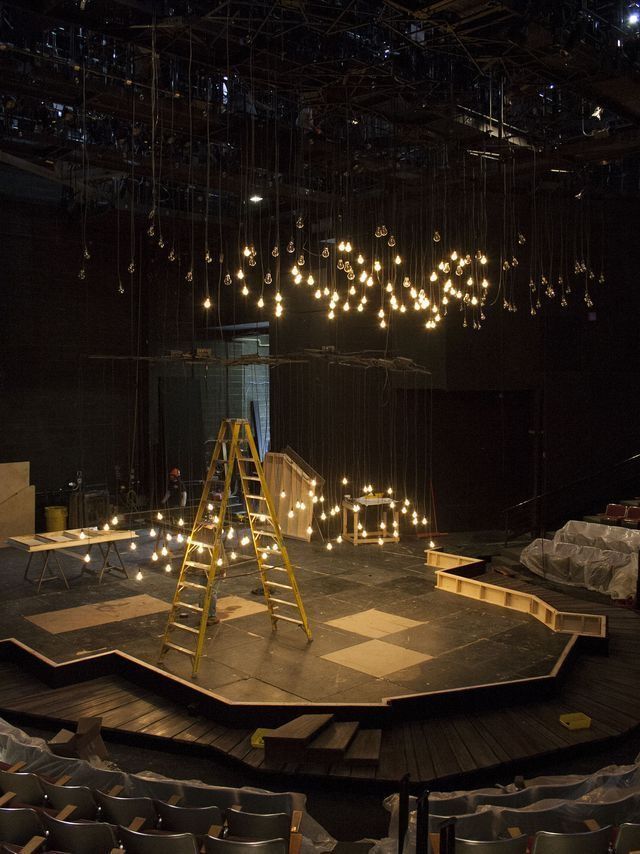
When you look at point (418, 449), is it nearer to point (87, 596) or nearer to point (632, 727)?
point (87, 596)

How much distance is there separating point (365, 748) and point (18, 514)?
443 inches

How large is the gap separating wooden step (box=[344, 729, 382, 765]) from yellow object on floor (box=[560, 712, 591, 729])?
1.79 metres

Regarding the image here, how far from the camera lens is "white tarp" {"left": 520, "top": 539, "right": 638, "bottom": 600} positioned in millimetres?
11781

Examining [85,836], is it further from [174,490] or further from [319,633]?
[174,490]

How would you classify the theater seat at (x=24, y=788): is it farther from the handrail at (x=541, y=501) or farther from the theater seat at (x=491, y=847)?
the handrail at (x=541, y=501)

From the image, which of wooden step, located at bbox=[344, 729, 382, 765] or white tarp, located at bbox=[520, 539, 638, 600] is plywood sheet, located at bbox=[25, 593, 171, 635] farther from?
white tarp, located at bbox=[520, 539, 638, 600]

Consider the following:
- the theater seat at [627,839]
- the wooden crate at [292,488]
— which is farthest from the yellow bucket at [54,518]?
the theater seat at [627,839]

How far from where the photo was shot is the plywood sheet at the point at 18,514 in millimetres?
15789

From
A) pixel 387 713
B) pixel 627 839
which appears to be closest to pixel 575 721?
pixel 387 713

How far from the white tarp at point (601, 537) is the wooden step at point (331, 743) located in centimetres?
680

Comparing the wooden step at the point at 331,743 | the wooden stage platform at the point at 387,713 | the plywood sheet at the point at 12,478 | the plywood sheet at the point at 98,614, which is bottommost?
the wooden stage platform at the point at 387,713

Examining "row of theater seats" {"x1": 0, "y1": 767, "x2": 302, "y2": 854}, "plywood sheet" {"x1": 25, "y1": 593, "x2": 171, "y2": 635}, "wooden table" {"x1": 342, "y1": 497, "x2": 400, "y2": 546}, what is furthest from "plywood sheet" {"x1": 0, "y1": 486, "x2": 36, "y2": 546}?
"row of theater seats" {"x1": 0, "y1": 767, "x2": 302, "y2": 854}

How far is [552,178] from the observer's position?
50.2 feet

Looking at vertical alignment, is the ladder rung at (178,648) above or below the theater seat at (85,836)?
below
